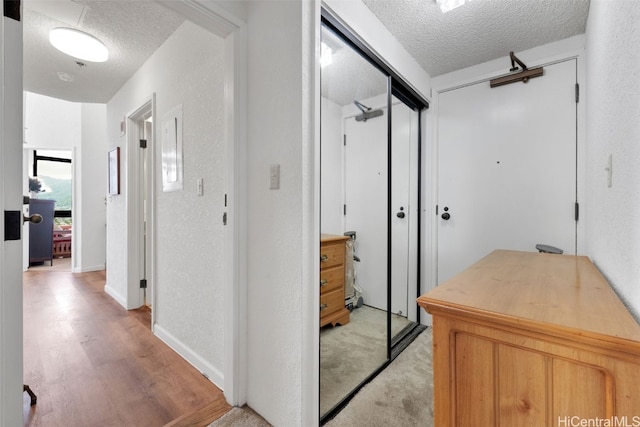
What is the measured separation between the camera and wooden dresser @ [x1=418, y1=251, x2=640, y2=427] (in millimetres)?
611

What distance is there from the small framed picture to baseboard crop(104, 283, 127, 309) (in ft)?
3.82

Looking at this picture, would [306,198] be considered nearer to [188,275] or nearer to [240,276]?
[240,276]

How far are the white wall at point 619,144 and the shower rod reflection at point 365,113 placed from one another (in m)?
1.18

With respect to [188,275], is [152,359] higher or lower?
lower

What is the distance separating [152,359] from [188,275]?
657 millimetres

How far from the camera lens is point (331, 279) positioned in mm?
1713

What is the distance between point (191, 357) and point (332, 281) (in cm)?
115

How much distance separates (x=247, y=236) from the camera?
1.49 m

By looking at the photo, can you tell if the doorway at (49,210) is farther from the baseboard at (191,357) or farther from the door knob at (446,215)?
the door knob at (446,215)

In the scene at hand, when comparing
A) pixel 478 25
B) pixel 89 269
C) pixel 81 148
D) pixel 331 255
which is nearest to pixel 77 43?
pixel 331 255

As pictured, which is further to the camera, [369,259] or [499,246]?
[499,246]

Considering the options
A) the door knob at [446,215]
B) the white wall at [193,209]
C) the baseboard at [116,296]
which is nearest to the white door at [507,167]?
the door knob at [446,215]

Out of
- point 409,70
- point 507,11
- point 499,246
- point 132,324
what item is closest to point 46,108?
point 132,324

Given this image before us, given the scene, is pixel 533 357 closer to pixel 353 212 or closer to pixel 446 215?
pixel 353 212
